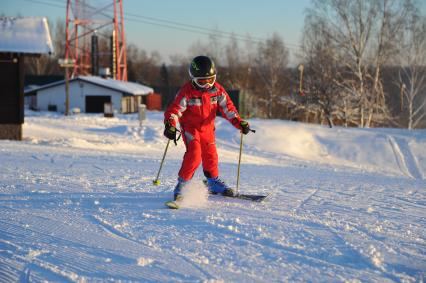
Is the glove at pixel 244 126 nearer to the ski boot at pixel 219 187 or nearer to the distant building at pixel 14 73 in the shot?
the ski boot at pixel 219 187

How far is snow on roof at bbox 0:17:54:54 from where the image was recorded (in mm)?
12711

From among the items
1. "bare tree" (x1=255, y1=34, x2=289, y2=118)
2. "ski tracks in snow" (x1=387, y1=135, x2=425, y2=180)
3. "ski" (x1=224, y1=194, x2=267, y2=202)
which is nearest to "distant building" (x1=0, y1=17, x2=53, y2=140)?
"ski" (x1=224, y1=194, x2=267, y2=202)

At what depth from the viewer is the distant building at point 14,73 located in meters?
13.0

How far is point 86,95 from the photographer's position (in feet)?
119

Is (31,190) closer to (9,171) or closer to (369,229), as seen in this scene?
(9,171)

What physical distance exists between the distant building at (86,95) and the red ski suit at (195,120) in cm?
3052

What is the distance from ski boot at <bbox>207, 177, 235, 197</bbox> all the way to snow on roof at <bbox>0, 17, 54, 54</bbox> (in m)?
9.02

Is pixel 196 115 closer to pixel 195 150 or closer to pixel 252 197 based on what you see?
pixel 195 150

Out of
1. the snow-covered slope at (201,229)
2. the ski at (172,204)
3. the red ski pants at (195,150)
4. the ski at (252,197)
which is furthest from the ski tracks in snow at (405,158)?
the ski at (172,204)

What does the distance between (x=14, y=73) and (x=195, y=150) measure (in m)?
10.1

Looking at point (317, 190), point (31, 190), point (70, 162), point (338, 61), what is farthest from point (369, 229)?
point (338, 61)

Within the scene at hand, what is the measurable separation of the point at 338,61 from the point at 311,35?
3241 millimetres

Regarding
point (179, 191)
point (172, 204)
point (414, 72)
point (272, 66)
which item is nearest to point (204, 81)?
point (179, 191)

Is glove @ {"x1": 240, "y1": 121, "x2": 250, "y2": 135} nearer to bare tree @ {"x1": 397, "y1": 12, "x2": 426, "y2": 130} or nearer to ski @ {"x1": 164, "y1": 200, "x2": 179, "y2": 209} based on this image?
ski @ {"x1": 164, "y1": 200, "x2": 179, "y2": 209}
